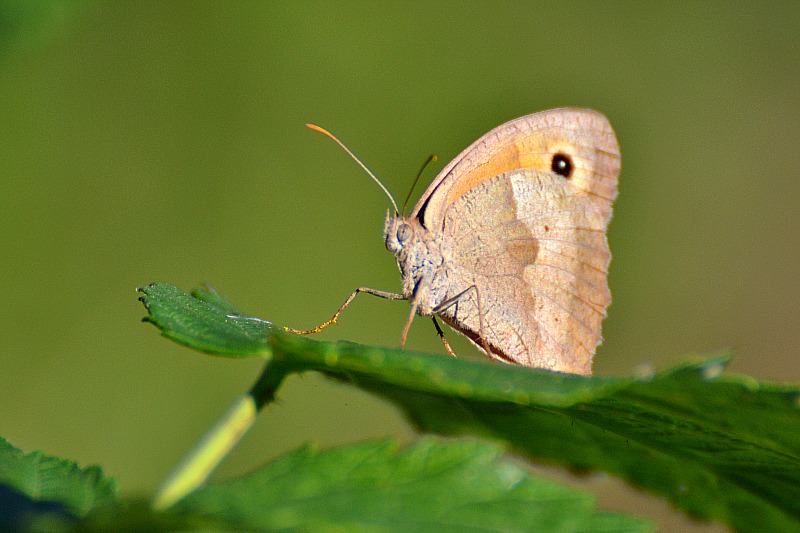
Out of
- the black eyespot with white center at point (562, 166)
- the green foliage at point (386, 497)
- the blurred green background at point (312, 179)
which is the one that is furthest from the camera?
the blurred green background at point (312, 179)

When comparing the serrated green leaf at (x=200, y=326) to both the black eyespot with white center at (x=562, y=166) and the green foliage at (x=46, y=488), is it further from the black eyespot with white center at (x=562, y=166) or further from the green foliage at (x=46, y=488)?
the black eyespot with white center at (x=562, y=166)

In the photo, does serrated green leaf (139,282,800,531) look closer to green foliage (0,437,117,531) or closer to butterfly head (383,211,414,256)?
green foliage (0,437,117,531)

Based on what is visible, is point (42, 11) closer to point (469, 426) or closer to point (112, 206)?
point (469, 426)

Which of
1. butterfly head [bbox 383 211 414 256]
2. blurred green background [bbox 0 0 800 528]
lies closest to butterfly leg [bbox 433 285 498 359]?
butterfly head [bbox 383 211 414 256]

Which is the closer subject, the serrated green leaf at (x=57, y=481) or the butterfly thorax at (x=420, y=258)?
the serrated green leaf at (x=57, y=481)

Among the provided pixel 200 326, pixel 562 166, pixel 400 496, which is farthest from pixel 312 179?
pixel 400 496

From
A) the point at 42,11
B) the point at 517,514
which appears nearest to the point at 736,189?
the point at 42,11

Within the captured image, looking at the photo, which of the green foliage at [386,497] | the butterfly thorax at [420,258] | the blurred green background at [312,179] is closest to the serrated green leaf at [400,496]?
the green foliage at [386,497]
